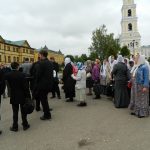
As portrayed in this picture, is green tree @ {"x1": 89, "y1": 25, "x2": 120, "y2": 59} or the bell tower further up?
the bell tower

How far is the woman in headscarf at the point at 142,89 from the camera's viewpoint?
968cm

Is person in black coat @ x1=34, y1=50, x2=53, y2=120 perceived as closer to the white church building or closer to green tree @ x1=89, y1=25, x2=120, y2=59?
green tree @ x1=89, y1=25, x2=120, y2=59

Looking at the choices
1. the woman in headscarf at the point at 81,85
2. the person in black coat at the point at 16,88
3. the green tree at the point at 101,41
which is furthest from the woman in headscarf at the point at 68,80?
the green tree at the point at 101,41

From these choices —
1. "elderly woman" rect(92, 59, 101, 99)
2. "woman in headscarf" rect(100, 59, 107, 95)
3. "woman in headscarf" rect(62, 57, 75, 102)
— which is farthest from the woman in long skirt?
"elderly woman" rect(92, 59, 101, 99)

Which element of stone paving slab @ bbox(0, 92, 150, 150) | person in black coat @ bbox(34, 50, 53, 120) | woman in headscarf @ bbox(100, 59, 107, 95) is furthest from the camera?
woman in headscarf @ bbox(100, 59, 107, 95)

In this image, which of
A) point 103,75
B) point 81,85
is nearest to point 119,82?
point 81,85

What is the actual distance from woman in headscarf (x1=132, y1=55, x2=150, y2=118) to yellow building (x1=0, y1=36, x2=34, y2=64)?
3356 inches

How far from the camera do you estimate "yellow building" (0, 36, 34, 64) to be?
94875mm

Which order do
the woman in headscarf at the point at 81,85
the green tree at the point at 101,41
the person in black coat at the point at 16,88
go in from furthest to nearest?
the green tree at the point at 101,41 → the woman in headscarf at the point at 81,85 → the person in black coat at the point at 16,88

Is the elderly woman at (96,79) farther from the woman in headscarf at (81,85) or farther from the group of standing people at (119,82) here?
the woman in headscarf at (81,85)

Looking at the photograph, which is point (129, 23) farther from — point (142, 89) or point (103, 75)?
point (142, 89)

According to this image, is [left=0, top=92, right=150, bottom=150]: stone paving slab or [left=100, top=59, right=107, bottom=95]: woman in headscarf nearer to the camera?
[left=0, top=92, right=150, bottom=150]: stone paving slab

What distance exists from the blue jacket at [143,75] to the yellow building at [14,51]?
280 ft

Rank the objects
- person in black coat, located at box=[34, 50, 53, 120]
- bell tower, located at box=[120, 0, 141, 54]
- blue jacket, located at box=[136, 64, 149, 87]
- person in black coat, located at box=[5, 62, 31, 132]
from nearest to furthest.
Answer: person in black coat, located at box=[5, 62, 31, 132], person in black coat, located at box=[34, 50, 53, 120], blue jacket, located at box=[136, 64, 149, 87], bell tower, located at box=[120, 0, 141, 54]
